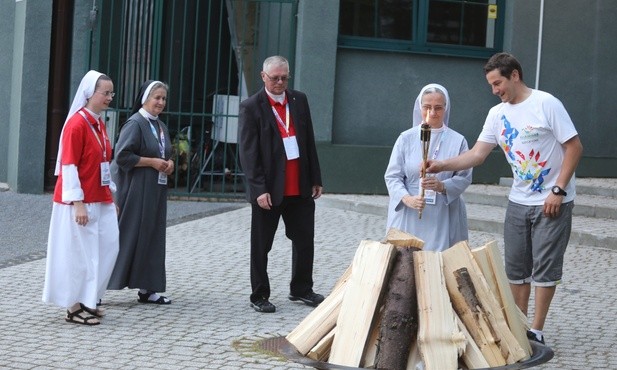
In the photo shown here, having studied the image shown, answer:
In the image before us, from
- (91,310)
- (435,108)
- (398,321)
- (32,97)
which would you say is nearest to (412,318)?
(398,321)

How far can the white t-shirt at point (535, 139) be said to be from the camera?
7.16 m

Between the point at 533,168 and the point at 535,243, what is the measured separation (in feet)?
1.60

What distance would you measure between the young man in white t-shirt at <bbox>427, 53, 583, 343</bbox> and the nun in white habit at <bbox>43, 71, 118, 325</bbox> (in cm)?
257

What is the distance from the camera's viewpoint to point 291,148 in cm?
879

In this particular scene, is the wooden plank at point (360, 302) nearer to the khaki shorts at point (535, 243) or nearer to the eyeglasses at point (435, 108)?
the eyeglasses at point (435, 108)

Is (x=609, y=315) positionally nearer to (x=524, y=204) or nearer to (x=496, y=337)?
(x=524, y=204)

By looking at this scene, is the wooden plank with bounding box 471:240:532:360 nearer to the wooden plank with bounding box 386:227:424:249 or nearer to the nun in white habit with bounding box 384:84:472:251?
the wooden plank with bounding box 386:227:424:249

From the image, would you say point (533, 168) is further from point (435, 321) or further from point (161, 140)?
point (161, 140)

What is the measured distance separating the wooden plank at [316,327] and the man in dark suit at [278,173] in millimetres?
3051

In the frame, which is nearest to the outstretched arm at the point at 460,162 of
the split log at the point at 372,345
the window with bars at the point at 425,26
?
the split log at the point at 372,345

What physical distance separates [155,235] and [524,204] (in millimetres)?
2939

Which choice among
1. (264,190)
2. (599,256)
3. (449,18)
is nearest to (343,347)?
(264,190)

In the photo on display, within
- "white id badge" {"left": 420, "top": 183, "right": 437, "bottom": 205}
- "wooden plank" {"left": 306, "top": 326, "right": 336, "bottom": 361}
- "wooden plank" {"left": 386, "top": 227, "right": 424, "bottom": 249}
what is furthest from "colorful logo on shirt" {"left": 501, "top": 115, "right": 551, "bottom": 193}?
"wooden plank" {"left": 306, "top": 326, "right": 336, "bottom": 361}

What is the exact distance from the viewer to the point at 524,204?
24.3 ft
